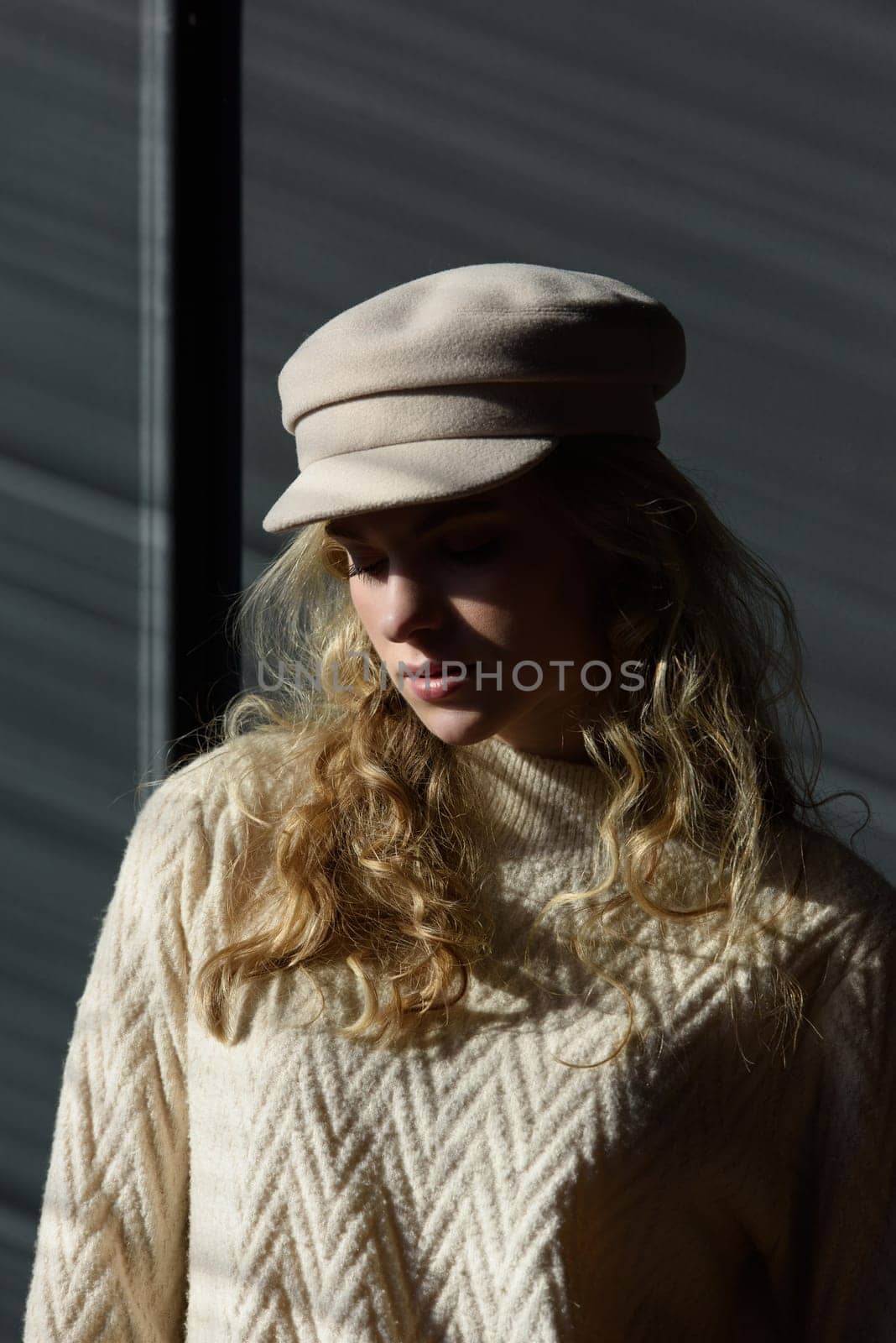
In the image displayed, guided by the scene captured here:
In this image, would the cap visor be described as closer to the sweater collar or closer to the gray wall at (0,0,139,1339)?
the sweater collar

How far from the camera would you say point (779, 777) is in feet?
4.57

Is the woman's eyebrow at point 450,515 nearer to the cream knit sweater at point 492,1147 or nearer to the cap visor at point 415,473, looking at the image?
the cap visor at point 415,473

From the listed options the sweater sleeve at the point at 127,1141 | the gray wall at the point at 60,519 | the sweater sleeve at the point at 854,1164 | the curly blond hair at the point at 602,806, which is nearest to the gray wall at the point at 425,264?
the gray wall at the point at 60,519

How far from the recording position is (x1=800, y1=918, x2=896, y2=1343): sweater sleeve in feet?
4.09

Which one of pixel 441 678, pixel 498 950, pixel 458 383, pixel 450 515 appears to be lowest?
pixel 498 950

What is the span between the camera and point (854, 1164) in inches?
49.2

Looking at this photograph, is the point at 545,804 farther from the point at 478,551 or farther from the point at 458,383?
the point at 458,383

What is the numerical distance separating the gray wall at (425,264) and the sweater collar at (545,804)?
0.59m

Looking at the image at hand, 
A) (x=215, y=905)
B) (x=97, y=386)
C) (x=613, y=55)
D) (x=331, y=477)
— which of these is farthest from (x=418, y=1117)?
(x=613, y=55)

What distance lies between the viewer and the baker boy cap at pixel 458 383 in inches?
44.6

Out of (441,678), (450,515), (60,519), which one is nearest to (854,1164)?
(441,678)

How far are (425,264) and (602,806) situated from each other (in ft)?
2.89

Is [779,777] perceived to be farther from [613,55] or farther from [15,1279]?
[15,1279]

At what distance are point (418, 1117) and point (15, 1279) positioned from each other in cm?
125
